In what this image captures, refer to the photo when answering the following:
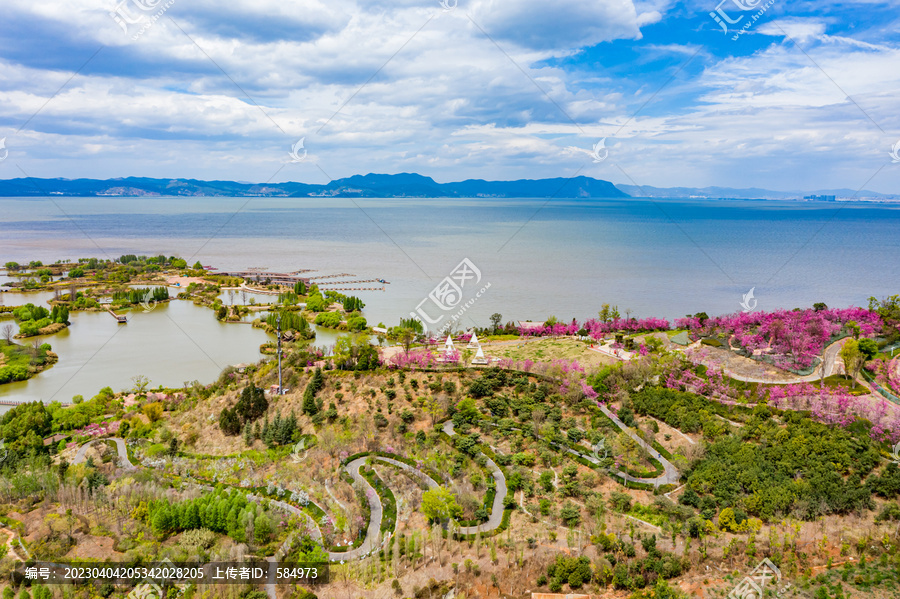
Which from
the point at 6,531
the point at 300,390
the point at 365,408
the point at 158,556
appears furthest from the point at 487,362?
the point at 6,531

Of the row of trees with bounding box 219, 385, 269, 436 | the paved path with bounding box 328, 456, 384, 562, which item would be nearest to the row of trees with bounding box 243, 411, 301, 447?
the row of trees with bounding box 219, 385, 269, 436

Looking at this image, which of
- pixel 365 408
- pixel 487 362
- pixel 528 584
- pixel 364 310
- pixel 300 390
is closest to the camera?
pixel 528 584

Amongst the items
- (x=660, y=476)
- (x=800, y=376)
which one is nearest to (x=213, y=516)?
(x=660, y=476)

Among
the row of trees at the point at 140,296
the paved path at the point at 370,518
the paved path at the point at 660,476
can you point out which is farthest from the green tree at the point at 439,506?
the row of trees at the point at 140,296

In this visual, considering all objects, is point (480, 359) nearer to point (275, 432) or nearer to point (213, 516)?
point (275, 432)

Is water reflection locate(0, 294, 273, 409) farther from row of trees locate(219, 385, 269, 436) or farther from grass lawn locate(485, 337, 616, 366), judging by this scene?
grass lawn locate(485, 337, 616, 366)

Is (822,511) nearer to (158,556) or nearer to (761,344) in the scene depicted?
(761,344)
